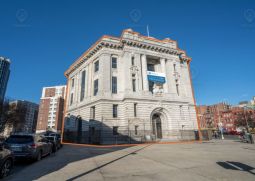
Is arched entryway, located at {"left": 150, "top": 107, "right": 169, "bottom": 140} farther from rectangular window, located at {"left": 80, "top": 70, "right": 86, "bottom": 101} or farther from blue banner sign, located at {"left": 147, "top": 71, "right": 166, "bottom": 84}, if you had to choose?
rectangular window, located at {"left": 80, "top": 70, "right": 86, "bottom": 101}

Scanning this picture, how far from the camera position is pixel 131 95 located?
1121 inches

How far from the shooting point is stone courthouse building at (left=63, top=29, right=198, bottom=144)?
A: 89.6ft

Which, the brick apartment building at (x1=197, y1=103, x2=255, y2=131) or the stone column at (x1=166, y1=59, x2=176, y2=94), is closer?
the stone column at (x1=166, y1=59, x2=176, y2=94)

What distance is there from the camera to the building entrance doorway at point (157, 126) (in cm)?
3014

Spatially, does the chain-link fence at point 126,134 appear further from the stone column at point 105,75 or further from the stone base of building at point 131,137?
the stone column at point 105,75

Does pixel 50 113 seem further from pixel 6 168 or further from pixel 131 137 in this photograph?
pixel 6 168

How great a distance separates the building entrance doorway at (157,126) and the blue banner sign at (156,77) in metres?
7.35

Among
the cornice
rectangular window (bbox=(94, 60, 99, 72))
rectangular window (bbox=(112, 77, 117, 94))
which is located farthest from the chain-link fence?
the cornice

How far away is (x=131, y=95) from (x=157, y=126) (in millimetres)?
8690

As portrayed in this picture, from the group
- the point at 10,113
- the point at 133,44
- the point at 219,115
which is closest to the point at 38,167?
the point at 133,44

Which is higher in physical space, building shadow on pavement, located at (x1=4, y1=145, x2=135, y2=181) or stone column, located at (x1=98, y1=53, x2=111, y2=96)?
stone column, located at (x1=98, y1=53, x2=111, y2=96)

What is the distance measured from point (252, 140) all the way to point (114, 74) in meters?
24.8

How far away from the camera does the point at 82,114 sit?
33156mm

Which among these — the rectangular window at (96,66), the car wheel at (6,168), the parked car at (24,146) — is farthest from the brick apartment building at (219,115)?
the car wheel at (6,168)
